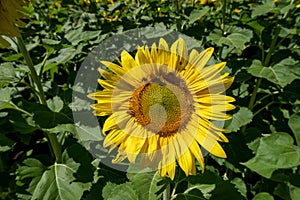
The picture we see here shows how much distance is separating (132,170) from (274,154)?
92 cm

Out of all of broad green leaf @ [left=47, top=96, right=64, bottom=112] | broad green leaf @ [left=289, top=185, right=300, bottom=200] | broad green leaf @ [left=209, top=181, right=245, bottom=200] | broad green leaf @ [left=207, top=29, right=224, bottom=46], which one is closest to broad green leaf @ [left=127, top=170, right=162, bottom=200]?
broad green leaf @ [left=209, top=181, right=245, bottom=200]

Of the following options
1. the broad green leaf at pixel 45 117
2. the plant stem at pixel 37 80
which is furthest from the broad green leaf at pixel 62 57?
the broad green leaf at pixel 45 117

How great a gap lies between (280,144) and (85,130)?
1052 mm

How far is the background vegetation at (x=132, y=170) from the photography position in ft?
6.04

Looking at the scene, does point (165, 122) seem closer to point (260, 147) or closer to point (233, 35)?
point (260, 147)

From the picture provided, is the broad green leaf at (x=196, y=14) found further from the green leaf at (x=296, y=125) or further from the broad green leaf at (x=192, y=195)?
the broad green leaf at (x=192, y=195)

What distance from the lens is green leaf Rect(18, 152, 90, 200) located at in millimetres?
1942

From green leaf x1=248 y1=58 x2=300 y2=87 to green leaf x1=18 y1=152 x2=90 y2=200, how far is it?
1.18 m

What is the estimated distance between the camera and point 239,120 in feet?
7.25

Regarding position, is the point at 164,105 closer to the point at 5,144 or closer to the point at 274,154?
the point at 274,154

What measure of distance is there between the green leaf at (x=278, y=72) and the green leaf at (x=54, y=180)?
1182mm

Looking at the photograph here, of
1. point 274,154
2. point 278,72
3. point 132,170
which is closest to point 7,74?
point 132,170

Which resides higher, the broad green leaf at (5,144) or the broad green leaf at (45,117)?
the broad green leaf at (45,117)

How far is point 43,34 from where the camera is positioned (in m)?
2.94
